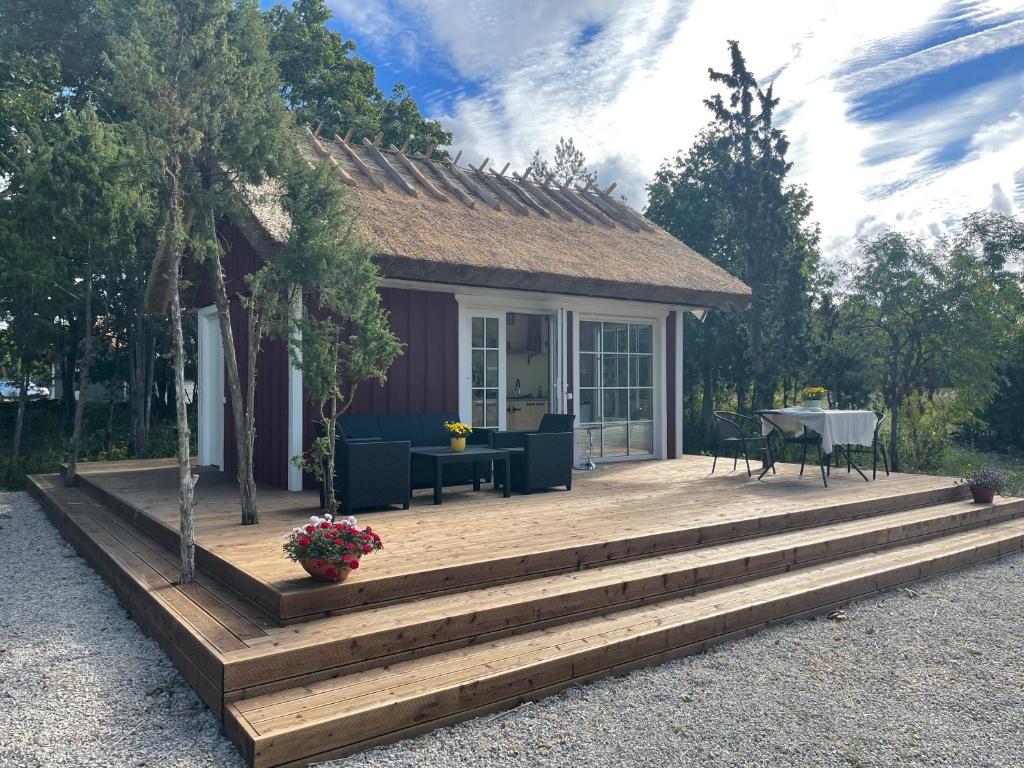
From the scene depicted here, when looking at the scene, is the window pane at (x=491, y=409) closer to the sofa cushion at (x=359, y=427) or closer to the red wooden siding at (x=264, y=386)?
the sofa cushion at (x=359, y=427)

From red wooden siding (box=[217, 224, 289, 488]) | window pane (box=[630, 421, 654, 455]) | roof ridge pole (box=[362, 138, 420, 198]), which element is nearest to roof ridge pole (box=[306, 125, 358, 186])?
roof ridge pole (box=[362, 138, 420, 198])

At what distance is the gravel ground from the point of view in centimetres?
248

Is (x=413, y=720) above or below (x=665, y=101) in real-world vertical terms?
below

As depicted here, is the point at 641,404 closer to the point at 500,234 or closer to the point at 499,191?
the point at 500,234

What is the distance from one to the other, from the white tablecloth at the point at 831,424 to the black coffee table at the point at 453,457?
277 centimetres

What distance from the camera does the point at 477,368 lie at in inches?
283

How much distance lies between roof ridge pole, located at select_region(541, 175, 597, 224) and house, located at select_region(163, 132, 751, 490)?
0.08 ft

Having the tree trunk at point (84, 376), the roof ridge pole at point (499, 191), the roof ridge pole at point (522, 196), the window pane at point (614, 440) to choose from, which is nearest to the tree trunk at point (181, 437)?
the tree trunk at point (84, 376)

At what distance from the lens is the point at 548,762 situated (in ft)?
8.00

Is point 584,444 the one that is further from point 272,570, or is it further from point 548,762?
point 548,762

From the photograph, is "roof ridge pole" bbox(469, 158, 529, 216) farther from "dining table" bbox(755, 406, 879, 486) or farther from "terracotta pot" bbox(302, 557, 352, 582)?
"terracotta pot" bbox(302, 557, 352, 582)

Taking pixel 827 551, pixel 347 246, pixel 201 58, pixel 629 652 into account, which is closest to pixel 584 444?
pixel 827 551

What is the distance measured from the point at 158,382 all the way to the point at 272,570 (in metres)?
13.5

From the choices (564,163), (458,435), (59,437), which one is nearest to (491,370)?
(458,435)
